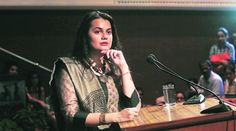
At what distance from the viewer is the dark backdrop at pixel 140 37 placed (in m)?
6.37

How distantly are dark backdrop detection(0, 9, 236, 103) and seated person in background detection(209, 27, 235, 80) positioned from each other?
2.09 feet

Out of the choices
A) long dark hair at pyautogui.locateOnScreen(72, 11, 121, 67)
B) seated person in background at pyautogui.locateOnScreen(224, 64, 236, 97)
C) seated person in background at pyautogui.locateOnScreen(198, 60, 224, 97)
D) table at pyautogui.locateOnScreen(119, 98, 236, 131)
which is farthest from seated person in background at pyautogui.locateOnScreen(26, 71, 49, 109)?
table at pyautogui.locateOnScreen(119, 98, 236, 131)

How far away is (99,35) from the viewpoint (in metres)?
1.81

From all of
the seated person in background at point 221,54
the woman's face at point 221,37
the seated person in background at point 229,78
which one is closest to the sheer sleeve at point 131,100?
the seated person in background at point 229,78

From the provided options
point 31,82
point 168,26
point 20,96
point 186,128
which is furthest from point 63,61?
point 168,26

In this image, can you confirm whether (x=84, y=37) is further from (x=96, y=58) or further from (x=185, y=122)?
(x=185, y=122)

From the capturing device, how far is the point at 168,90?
87.4 inches

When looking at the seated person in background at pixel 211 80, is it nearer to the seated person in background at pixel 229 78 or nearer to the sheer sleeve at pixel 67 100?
the seated person in background at pixel 229 78

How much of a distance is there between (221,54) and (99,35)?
14.6 feet

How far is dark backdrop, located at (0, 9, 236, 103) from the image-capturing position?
6367 mm

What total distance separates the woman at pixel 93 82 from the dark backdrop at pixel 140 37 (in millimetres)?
4524

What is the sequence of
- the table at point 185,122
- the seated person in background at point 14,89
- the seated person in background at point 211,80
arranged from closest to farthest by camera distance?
the table at point 185,122 → the seated person in background at point 14,89 → the seated person in background at point 211,80

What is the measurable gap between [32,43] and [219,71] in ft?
9.81

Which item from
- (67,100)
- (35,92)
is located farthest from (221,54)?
(67,100)
